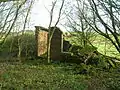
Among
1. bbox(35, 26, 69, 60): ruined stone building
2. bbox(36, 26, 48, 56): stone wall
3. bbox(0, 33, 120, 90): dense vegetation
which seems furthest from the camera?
bbox(36, 26, 48, 56): stone wall

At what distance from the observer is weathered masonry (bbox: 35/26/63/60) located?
104 ft

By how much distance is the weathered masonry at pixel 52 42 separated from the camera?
31777 mm

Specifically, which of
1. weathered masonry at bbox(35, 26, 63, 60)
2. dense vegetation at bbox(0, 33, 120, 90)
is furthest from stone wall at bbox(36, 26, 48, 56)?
dense vegetation at bbox(0, 33, 120, 90)

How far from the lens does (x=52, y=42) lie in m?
32.9

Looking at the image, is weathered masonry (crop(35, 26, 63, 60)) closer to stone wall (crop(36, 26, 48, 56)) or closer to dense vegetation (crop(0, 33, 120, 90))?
stone wall (crop(36, 26, 48, 56))

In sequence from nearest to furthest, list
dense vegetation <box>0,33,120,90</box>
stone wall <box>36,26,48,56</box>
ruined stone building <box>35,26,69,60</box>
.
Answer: dense vegetation <box>0,33,120,90</box>
ruined stone building <box>35,26,69,60</box>
stone wall <box>36,26,48,56</box>

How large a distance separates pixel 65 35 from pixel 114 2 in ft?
89.5

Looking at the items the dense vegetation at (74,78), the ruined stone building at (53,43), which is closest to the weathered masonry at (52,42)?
the ruined stone building at (53,43)

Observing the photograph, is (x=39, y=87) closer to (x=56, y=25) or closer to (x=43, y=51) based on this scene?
(x=56, y=25)

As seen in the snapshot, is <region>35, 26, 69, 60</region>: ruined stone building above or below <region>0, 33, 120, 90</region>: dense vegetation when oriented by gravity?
above

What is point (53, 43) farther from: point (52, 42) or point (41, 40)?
point (41, 40)

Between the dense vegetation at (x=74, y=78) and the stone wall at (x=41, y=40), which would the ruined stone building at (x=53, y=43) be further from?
the dense vegetation at (x=74, y=78)

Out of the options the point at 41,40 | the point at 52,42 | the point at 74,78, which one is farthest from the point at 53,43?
the point at 74,78

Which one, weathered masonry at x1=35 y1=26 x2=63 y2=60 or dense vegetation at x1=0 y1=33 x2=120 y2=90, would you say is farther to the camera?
weathered masonry at x1=35 y1=26 x2=63 y2=60
